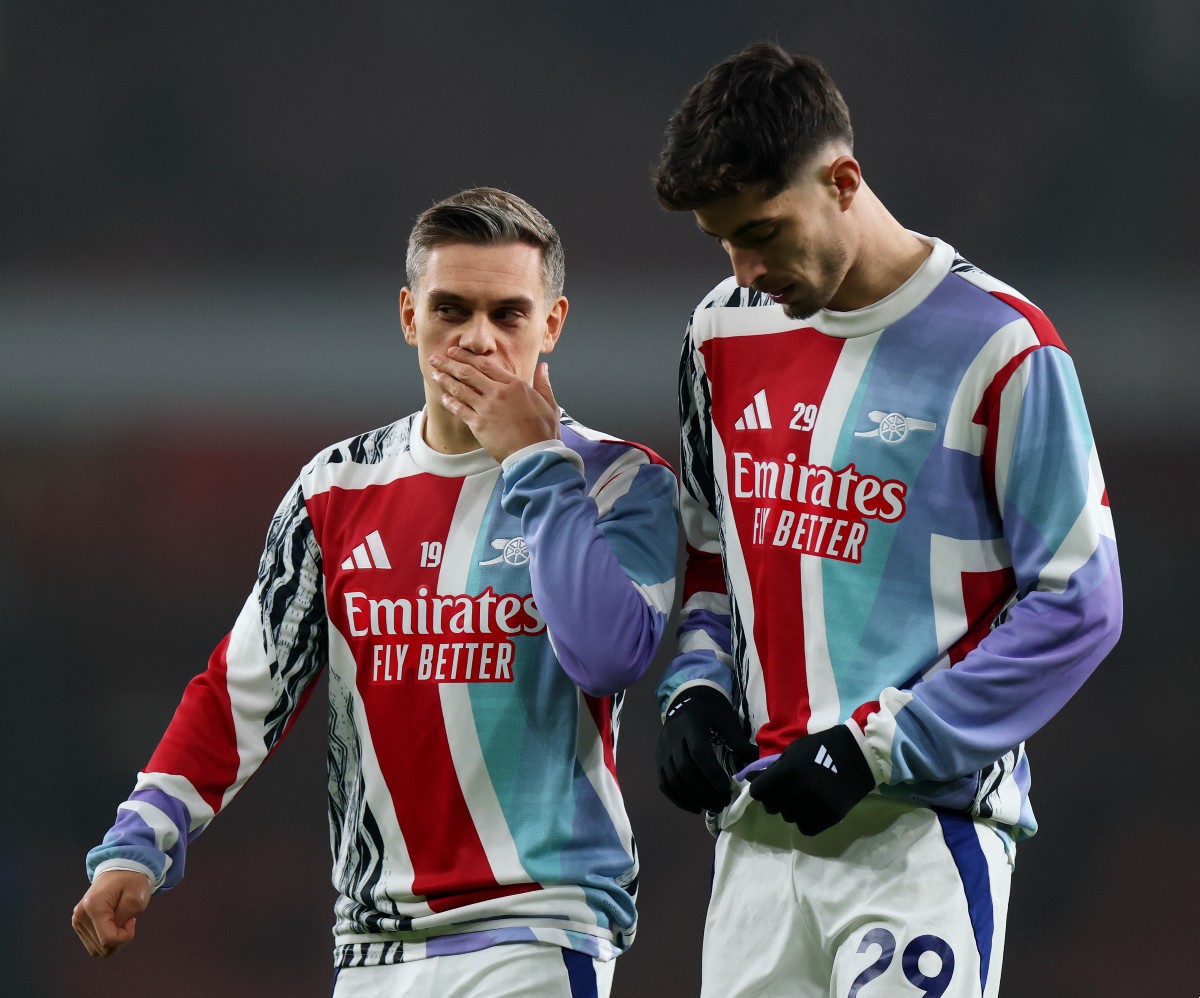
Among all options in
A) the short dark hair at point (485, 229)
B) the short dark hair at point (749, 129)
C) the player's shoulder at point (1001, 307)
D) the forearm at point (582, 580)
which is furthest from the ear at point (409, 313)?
the player's shoulder at point (1001, 307)

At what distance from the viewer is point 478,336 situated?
5.86 feet

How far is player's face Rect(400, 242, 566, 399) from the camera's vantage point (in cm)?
180

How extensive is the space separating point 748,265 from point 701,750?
48 centimetres

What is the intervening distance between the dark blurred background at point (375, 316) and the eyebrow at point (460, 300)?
1.36 m

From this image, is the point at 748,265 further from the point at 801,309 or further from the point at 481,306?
the point at 481,306

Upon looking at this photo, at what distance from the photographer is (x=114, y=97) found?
338 cm

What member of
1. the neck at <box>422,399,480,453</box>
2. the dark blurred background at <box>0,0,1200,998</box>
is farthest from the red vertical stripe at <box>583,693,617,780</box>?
the dark blurred background at <box>0,0,1200,998</box>

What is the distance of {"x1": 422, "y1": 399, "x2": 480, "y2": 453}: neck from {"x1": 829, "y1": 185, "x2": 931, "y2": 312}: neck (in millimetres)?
476

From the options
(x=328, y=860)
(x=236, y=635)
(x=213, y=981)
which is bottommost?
(x=213, y=981)

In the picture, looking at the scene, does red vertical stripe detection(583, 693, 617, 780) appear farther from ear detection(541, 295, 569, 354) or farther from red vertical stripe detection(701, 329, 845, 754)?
ear detection(541, 295, 569, 354)

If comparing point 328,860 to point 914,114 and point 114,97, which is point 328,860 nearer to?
point 114,97

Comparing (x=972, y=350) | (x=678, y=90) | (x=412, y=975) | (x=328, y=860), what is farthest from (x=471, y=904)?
(x=678, y=90)

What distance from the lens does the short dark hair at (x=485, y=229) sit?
184 cm

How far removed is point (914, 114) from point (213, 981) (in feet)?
7.37
